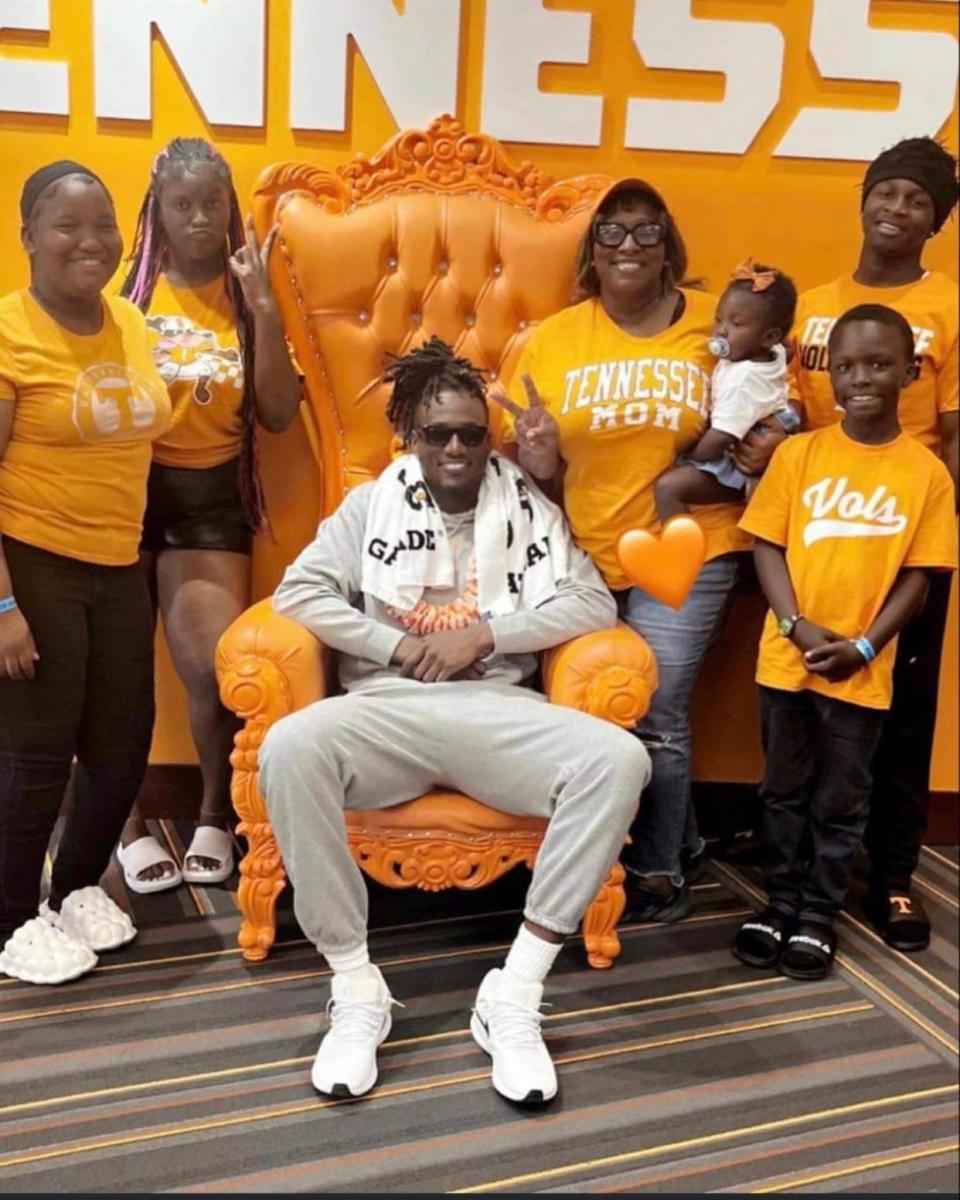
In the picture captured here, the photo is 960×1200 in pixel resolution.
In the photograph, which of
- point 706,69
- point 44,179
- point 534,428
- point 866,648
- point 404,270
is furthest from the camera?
point 404,270

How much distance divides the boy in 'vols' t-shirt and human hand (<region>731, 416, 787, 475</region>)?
0.16ft

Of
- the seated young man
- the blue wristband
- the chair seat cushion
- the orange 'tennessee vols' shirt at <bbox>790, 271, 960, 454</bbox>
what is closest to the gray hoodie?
the seated young man

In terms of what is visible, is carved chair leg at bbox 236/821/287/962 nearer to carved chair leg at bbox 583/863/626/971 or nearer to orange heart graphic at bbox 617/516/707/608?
carved chair leg at bbox 583/863/626/971

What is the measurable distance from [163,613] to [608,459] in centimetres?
98

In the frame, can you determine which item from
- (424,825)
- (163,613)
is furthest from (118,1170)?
(163,613)

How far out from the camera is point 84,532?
1960 millimetres

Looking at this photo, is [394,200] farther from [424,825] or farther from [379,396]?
[424,825]

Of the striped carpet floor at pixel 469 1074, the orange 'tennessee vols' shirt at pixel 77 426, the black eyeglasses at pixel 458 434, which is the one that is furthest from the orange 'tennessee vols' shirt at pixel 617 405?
the striped carpet floor at pixel 469 1074

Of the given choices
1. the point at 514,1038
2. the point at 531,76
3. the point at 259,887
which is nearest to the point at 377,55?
the point at 531,76

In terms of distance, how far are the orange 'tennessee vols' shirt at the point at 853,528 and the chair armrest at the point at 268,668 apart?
0.88 meters

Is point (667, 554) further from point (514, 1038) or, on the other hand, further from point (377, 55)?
point (377, 55)

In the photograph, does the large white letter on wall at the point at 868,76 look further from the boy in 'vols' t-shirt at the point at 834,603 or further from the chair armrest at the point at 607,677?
the chair armrest at the point at 607,677

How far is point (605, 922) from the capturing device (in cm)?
215

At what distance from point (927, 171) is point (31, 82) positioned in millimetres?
1631
